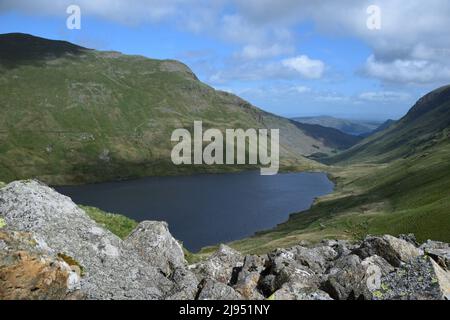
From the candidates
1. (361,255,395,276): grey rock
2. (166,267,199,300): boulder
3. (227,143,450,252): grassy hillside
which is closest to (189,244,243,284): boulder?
(166,267,199,300): boulder

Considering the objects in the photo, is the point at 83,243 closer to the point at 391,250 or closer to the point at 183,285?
the point at 183,285

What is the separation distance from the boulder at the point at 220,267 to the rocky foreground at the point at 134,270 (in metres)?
0.11

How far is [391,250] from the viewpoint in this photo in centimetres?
2862

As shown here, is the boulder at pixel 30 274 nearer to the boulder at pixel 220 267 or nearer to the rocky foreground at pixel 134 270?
the rocky foreground at pixel 134 270

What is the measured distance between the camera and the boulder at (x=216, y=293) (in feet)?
71.9

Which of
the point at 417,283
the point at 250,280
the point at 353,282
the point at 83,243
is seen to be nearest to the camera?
the point at 417,283

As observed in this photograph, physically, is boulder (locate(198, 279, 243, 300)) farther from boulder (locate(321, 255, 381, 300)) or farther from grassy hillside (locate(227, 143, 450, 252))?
grassy hillside (locate(227, 143, 450, 252))

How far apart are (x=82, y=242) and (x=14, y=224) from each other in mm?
3618

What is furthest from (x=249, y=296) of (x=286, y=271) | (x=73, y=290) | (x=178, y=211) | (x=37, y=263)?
(x=178, y=211)

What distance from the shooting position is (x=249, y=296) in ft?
77.7

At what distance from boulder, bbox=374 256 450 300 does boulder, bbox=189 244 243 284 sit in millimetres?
9997

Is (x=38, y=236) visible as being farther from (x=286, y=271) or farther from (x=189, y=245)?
(x=189, y=245)

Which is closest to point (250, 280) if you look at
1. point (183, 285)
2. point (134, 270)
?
point (183, 285)

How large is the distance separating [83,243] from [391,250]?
19.4 m
